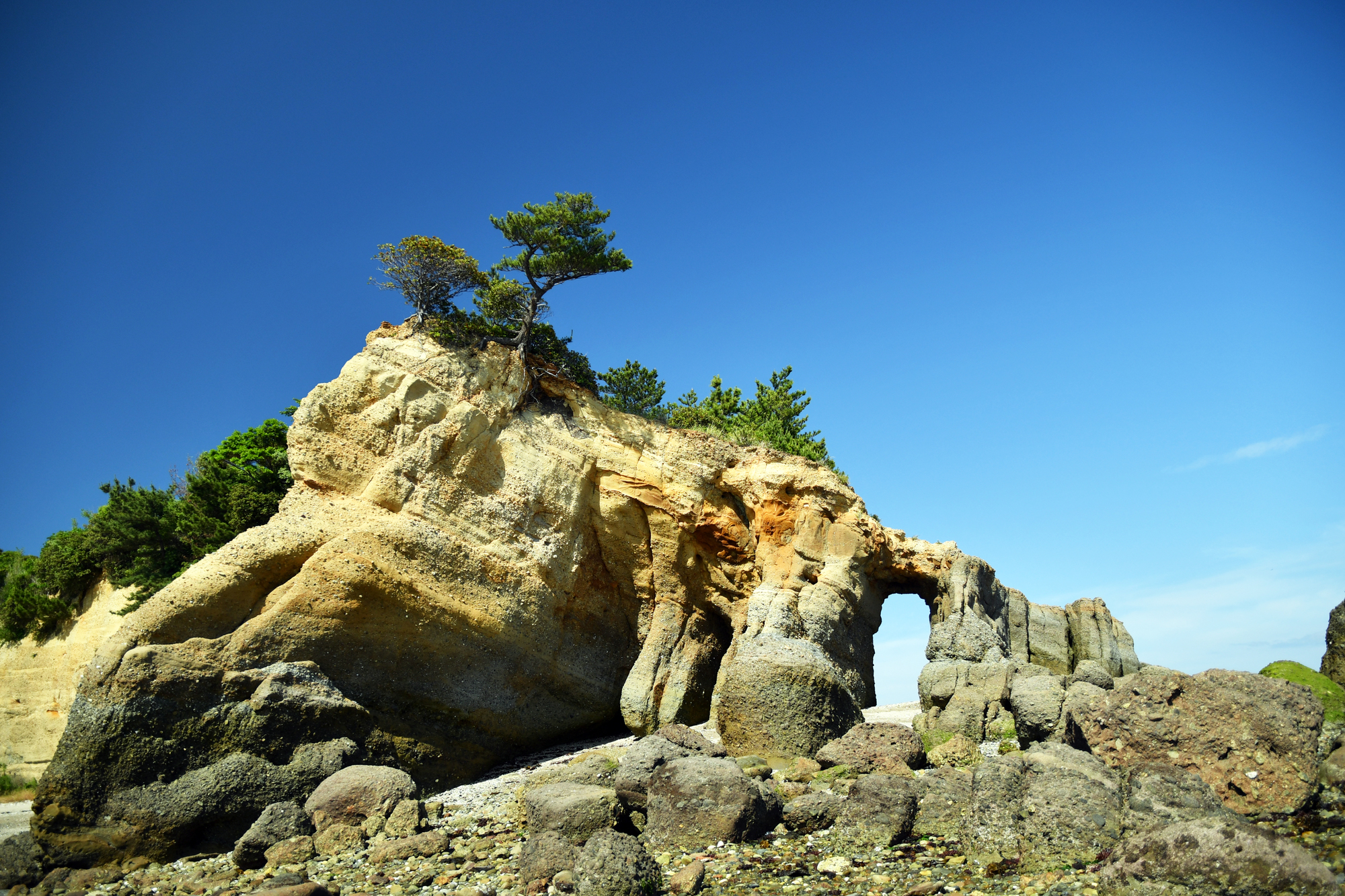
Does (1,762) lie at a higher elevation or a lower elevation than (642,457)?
lower

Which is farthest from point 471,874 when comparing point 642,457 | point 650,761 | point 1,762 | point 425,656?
point 1,762

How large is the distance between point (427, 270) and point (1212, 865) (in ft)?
67.6

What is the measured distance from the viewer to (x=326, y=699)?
16438 millimetres

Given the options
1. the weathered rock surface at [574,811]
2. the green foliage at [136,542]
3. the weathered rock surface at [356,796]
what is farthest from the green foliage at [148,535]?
the weathered rock surface at [574,811]

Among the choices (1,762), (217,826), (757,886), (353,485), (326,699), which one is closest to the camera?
(757,886)

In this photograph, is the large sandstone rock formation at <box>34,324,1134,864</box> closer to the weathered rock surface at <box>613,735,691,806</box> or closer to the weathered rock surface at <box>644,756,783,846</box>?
the weathered rock surface at <box>613,735,691,806</box>

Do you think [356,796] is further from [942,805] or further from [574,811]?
[942,805]

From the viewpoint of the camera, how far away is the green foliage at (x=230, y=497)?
2494 centimetres

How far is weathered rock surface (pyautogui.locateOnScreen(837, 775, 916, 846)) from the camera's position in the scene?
35.9 feet

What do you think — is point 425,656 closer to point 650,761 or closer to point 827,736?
point 650,761

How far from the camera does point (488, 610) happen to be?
19031mm

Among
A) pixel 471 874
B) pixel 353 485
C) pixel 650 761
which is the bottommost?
pixel 471 874

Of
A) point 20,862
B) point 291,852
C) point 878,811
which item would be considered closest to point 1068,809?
point 878,811

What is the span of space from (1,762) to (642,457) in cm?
2186
